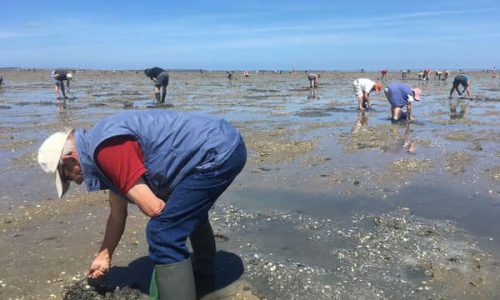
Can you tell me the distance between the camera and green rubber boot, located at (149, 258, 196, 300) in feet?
11.4

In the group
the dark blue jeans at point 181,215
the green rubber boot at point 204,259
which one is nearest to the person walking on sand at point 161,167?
the dark blue jeans at point 181,215

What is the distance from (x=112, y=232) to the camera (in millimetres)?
4113

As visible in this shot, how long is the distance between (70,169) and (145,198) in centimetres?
56

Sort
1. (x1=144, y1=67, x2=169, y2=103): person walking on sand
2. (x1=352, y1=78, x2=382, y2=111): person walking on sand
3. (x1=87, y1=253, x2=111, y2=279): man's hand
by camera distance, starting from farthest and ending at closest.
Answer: (x1=144, y1=67, x2=169, y2=103): person walking on sand, (x1=352, y1=78, x2=382, y2=111): person walking on sand, (x1=87, y1=253, x2=111, y2=279): man's hand

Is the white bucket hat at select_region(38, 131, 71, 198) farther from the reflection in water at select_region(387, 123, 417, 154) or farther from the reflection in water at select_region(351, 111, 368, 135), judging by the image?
the reflection in water at select_region(351, 111, 368, 135)

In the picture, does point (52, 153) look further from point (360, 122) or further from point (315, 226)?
point (360, 122)

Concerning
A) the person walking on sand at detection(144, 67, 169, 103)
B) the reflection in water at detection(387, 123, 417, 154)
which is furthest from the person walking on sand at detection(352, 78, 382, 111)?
the person walking on sand at detection(144, 67, 169, 103)

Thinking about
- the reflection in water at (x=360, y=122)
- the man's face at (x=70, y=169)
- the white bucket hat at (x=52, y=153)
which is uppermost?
the white bucket hat at (x=52, y=153)

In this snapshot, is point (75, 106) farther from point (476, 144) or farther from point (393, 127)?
point (476, 144)

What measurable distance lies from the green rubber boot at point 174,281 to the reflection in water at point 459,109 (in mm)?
15781

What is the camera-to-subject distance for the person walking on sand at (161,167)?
3.23 metres

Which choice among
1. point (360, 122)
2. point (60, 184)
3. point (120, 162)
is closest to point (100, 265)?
point (60, 184)

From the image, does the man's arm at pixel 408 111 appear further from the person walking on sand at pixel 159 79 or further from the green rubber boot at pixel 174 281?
the green rubber boot at pixel 174 281

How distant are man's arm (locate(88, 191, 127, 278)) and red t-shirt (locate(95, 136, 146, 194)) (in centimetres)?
74
